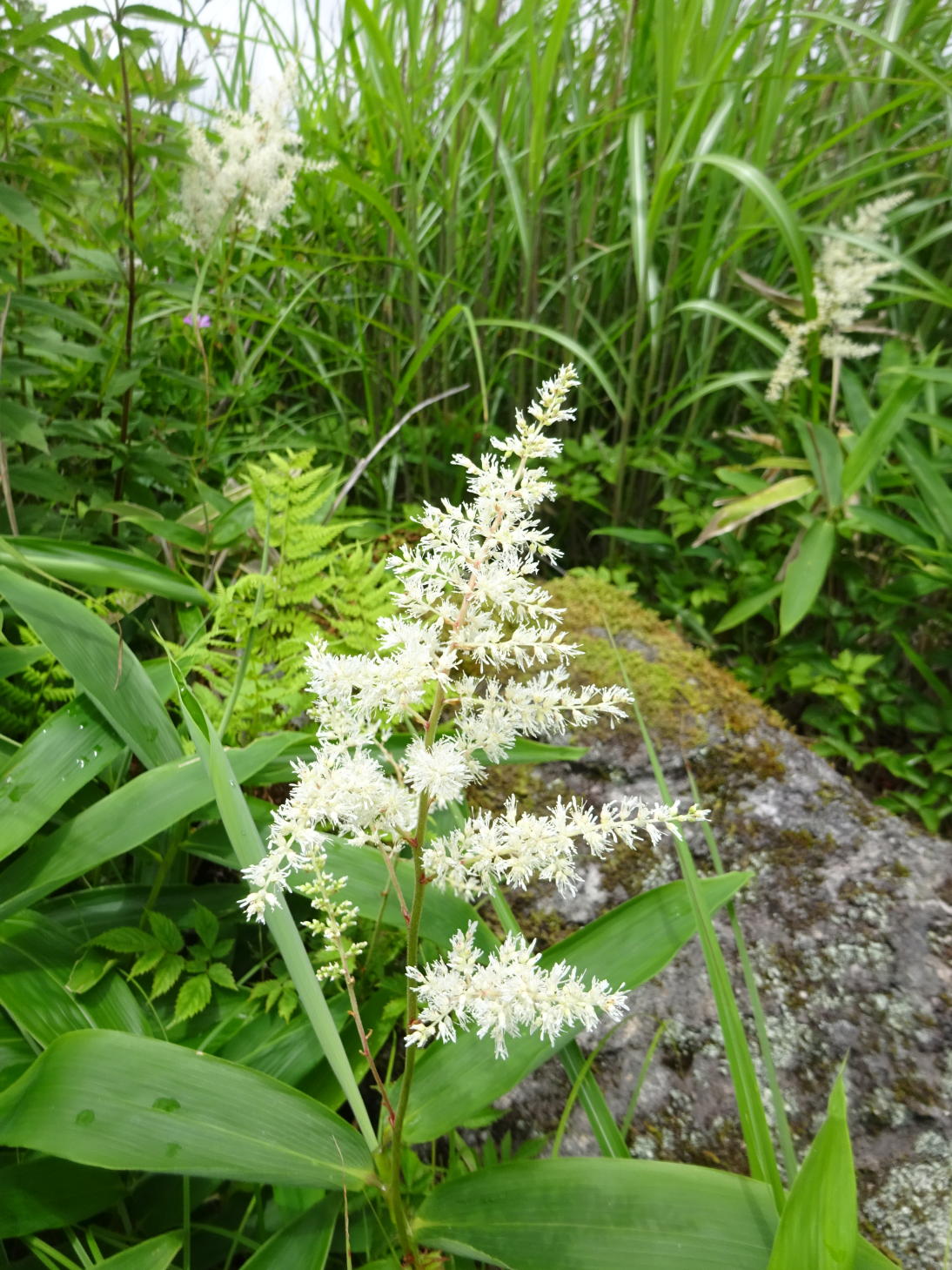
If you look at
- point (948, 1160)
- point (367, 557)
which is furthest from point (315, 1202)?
point (367, 557)

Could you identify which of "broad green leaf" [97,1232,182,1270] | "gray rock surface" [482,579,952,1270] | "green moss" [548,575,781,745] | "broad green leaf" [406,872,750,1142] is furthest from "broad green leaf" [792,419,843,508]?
"broad green leaf" [97,1232,182,1270]

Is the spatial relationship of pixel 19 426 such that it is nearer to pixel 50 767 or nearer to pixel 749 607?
pixel 50 767

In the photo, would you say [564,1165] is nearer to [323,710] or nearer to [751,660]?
[323,710]

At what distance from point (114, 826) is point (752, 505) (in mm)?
1621

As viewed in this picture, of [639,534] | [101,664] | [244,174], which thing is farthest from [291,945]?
[244,174]

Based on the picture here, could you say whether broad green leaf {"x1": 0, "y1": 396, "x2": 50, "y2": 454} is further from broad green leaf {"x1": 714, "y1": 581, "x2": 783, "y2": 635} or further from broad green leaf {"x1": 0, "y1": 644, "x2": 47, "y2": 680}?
broad green leaf {"x1": 714, "y1": 581, "x2": 783, "y2": 635}

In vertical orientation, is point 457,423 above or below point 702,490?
above

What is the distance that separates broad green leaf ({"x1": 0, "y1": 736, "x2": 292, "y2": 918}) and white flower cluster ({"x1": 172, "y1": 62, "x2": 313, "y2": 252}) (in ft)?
5.44

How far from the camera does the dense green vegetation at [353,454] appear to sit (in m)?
0.97

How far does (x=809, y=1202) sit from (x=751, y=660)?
1695mm

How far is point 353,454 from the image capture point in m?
2.44

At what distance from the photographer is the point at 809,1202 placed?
60cm

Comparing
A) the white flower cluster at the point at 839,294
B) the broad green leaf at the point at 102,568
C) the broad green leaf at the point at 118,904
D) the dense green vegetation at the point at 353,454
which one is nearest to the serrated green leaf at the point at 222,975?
the dense green vegetation at the point at 353,454

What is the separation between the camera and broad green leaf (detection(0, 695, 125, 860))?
96 cm
